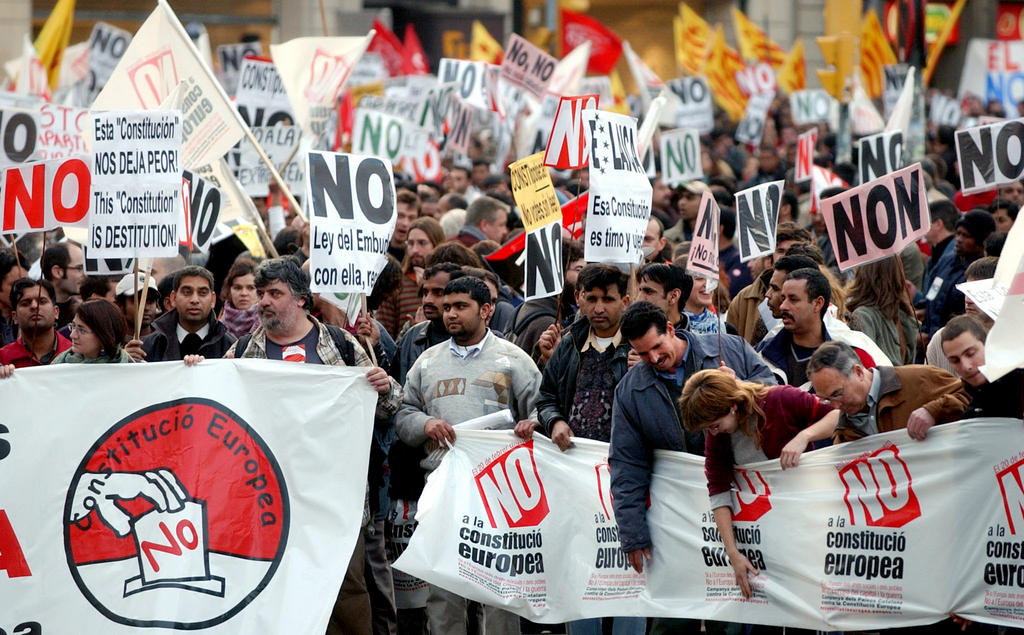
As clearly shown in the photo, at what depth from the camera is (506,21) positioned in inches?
1271

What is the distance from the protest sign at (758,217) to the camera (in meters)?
8.09

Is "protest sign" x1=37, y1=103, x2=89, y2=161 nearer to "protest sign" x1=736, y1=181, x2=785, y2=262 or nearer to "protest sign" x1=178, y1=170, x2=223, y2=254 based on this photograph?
"protest sign" x1=178, y1=170, x2=223, y2=254

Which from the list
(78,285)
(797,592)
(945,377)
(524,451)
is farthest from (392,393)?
(78,285)

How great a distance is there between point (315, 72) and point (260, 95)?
789 mm

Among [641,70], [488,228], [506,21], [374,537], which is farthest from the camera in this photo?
[506,21]

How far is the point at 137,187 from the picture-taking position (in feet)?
23.6

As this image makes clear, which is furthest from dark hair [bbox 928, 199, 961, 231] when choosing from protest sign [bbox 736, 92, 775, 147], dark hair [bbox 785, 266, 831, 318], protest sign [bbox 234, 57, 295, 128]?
protest sign [bbox 736, 92, 775, 147]

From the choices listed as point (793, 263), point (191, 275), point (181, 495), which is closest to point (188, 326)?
point (191, 275)

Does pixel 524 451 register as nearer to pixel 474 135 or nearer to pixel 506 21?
pixel 474 135

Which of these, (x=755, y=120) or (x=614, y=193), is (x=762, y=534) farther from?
(x=755, y=120)

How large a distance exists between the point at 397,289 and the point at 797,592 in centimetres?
372

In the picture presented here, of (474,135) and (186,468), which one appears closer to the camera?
(186,468)

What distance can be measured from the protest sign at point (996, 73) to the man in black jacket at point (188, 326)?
2020cm

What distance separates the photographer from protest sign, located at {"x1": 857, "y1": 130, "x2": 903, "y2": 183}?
10.9m
